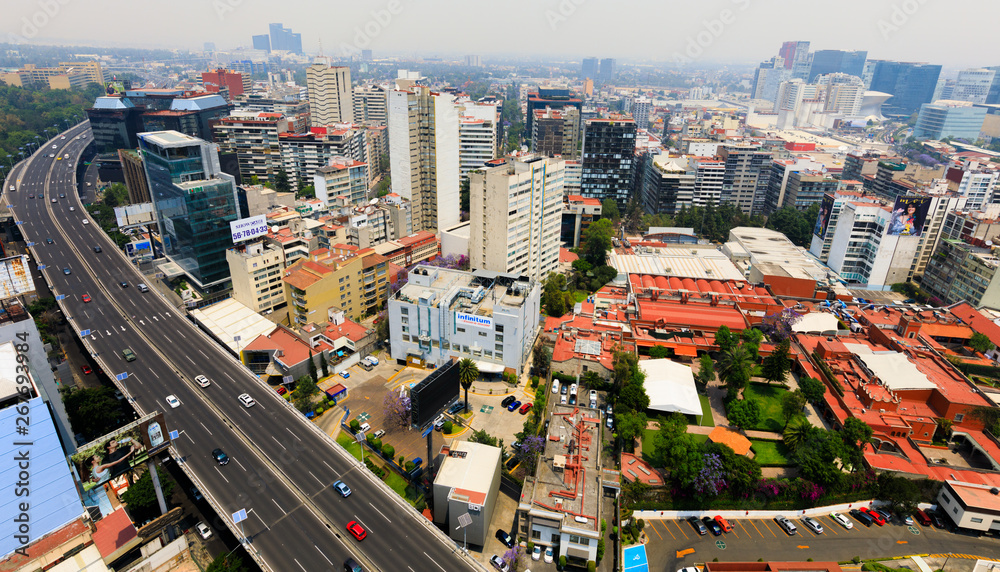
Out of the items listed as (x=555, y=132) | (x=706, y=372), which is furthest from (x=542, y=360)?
(x=555, y=132)

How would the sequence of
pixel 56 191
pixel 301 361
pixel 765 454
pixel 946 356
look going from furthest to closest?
1. pixel 56 191
2. pixel 946 356
3. pixel 301 361
4. pixel 765 454

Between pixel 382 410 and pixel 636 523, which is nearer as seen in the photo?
pixel 636 523

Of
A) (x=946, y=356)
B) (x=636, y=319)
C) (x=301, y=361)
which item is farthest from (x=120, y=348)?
(x=946, y=356)

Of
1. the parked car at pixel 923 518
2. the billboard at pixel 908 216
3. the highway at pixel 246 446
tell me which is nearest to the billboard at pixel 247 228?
the highway at pixel 246 446

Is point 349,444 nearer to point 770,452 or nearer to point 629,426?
point 629,426

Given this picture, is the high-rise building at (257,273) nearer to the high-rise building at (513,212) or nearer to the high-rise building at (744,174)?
the high-rise building at (513,212)

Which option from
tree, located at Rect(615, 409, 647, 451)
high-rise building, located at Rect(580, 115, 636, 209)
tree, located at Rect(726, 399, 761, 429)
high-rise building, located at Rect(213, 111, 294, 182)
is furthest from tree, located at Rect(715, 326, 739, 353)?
high-rise building, located at Rect(213, 111, 294, 182)

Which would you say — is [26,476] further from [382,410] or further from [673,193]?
[673,193]

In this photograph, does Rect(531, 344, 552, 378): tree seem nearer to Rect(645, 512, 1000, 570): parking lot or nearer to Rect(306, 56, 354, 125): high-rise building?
Rect(645, 512, 1000, 570): parking lot
